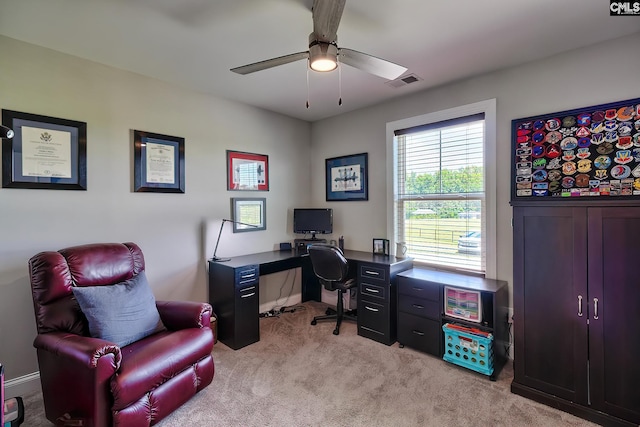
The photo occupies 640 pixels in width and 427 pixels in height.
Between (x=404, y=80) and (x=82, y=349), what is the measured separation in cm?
325

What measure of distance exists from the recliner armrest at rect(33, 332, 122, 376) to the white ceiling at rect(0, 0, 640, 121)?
78.8 inches

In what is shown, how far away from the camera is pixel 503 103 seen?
109 inches

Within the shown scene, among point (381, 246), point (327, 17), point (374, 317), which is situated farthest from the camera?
point (381, 246)

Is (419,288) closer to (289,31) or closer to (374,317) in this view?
(374,317)

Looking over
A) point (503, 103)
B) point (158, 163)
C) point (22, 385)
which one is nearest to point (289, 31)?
point (158, 163)

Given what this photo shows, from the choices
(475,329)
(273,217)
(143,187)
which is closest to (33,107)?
(143,187)

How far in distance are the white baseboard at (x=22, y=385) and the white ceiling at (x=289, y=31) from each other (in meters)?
2.50

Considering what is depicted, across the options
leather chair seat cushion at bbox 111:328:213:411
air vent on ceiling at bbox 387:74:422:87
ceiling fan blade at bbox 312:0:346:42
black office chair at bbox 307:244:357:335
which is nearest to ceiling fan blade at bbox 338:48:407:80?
ceiling fan blade at bbox 312:0:346:42

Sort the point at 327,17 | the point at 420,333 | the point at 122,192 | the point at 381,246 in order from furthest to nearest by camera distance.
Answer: the point at 381,246
the point at 420,333
the point at 122,192
the point at 327,17

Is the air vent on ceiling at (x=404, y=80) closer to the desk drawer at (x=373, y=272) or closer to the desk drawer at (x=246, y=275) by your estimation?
the desk drawer at (x=373, y=272)

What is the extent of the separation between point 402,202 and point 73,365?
3.16m

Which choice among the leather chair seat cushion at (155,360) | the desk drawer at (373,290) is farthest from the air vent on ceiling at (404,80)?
the leather chair seat cushion at (155,360)

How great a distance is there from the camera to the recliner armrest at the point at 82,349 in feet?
5.38

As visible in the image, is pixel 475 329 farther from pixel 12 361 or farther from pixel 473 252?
pixel 12 361
